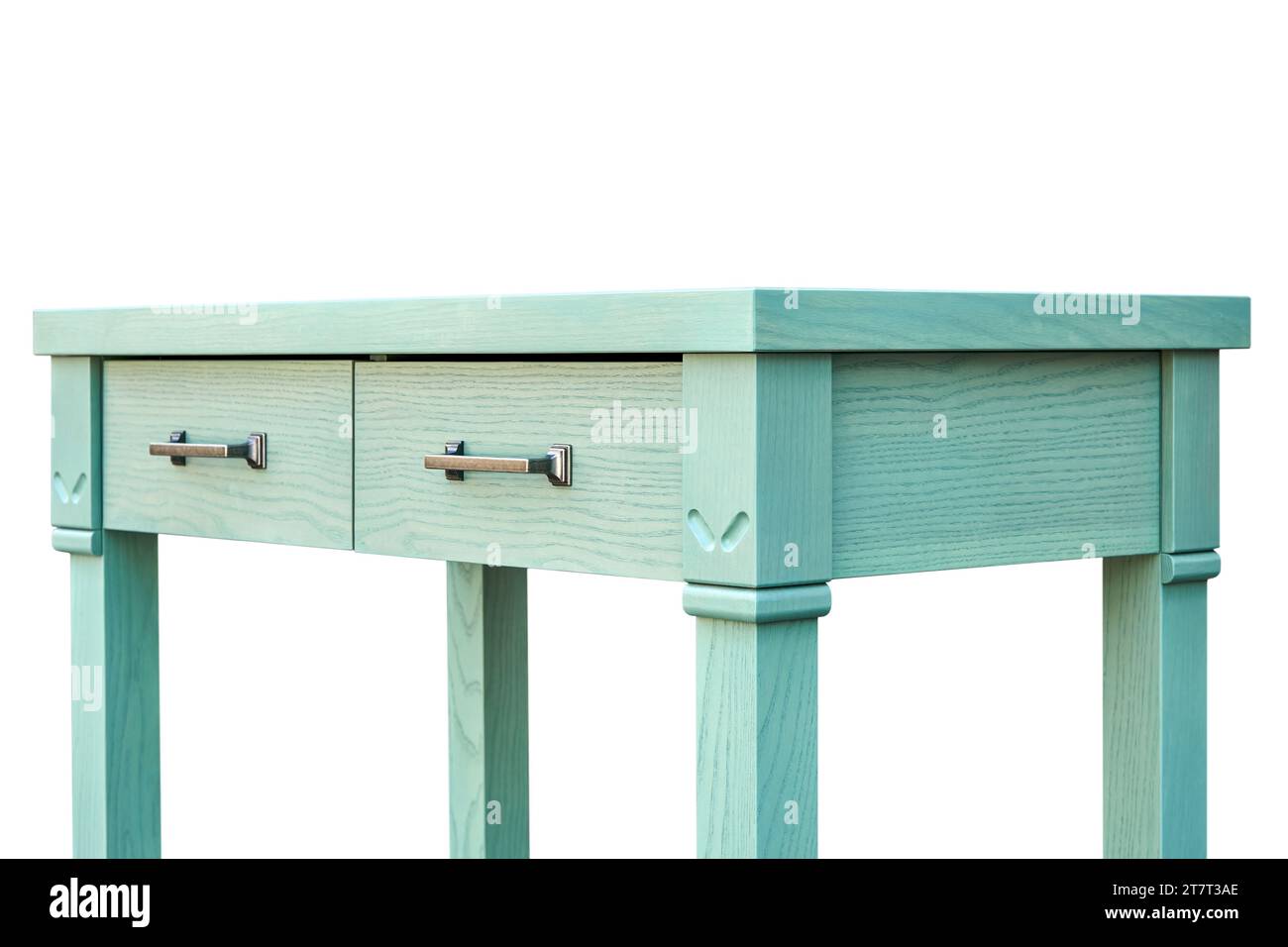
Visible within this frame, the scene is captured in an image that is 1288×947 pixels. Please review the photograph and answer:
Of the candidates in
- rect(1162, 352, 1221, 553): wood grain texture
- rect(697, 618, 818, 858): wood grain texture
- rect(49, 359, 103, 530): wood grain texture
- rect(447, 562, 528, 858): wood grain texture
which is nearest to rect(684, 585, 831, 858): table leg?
rect(697, 618, 818, 858): wood grain texture

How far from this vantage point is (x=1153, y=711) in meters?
2.44

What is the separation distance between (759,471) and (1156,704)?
A: 702 millimetres

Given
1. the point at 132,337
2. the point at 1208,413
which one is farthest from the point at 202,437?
the point at 1208,413

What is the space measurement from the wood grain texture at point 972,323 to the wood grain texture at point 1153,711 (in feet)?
0.86

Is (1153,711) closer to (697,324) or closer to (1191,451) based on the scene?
(1191,451)

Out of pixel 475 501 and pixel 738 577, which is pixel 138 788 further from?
pixel 738 577

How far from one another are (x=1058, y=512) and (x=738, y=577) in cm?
44

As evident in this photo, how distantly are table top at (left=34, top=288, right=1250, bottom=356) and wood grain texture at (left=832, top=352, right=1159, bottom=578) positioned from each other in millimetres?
35

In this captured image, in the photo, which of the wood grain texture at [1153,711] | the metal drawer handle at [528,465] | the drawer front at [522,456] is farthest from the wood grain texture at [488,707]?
the wood grain texture at [1153,711]

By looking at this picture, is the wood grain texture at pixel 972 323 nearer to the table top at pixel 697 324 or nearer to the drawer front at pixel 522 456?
the table top at pixel 697 324

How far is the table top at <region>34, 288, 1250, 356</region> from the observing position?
6.57 feet
